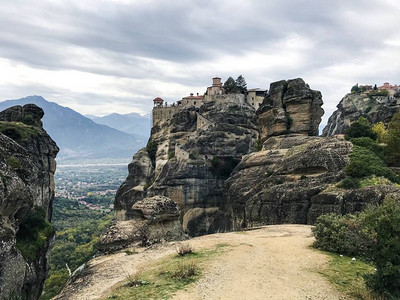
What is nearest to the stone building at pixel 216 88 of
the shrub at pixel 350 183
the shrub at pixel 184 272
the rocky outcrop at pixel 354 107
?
the rocky outcrop at pixel 354 107

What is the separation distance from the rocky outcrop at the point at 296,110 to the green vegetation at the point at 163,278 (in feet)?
106

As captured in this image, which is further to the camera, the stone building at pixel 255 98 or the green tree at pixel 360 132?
the stone building at pixel 255 98

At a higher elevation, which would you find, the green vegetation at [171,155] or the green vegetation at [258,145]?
the green vegetation at [258,145]

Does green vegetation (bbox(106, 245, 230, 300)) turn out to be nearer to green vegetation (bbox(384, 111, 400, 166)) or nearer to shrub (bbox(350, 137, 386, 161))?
shrub (bbox(350, 137, 386, 161))

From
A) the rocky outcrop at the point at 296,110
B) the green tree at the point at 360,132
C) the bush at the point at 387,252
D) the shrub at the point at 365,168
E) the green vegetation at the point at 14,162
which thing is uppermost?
the rocky outcrop at the point at 296,110

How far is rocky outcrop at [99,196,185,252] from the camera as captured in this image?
58.8 ft

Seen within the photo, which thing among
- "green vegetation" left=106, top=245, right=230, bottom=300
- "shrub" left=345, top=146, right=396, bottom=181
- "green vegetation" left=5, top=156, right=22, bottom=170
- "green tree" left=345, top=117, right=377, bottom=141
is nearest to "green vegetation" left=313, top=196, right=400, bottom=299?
"green vegetation" left=106, top=245, right=230, bottom=300

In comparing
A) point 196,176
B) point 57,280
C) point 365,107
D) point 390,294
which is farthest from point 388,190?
point 365,107

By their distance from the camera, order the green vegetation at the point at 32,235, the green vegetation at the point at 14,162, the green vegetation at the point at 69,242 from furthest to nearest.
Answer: the green vegetation at the point at 69,242
the green vegetation at the point at 32,235
the green vegetation at the point at 14,162

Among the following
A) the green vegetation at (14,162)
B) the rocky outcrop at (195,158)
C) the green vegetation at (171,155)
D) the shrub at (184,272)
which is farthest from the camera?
the green vegetation at (171,155)

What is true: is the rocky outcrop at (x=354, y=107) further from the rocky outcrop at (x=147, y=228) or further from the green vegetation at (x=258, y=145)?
the rocky outcrop at (x=147, y=228)

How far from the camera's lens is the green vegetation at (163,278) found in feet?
34.9

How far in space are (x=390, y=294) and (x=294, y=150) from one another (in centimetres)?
2530

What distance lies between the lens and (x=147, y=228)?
19.3m
